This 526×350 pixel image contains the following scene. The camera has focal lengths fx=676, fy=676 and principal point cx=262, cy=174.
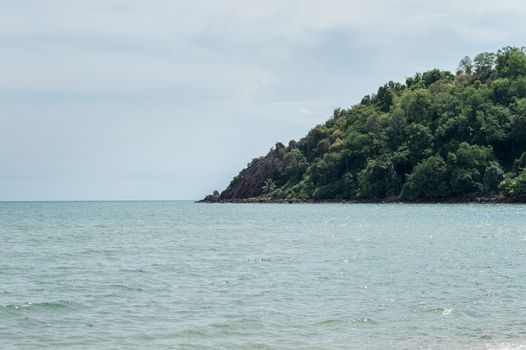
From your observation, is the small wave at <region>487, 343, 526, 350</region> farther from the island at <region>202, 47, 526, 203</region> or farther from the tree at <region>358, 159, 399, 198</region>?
the tree at <region>358, 159, 399, 198</region>

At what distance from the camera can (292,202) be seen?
7229 inches

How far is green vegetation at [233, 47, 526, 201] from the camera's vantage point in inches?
5595

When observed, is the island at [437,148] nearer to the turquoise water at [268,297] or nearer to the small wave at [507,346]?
the turquoise water at [268,297]

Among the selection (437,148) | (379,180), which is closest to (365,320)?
(379,180)

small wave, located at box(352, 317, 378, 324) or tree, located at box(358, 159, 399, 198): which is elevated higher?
tree, located at box(358, 159, 399, 198)

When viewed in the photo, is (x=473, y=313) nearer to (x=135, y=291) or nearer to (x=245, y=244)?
(x=135, y=291)

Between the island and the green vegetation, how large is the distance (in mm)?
223

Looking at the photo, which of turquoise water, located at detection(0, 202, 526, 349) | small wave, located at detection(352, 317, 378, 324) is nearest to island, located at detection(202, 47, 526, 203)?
turquoise water, located at detection(0, 202, 526, 349)

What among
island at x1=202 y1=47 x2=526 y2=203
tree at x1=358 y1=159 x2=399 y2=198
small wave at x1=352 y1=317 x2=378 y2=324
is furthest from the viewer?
tree at x1=358 y1=159 x2=399 y2=198

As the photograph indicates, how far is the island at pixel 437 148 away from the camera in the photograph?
464ft

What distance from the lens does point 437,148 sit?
6240 inches

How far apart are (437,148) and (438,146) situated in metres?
0.70

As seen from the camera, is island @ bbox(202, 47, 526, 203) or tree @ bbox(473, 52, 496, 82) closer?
island @ bbox(202, 47, 526, 203)

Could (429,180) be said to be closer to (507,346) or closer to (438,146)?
(438,146)
